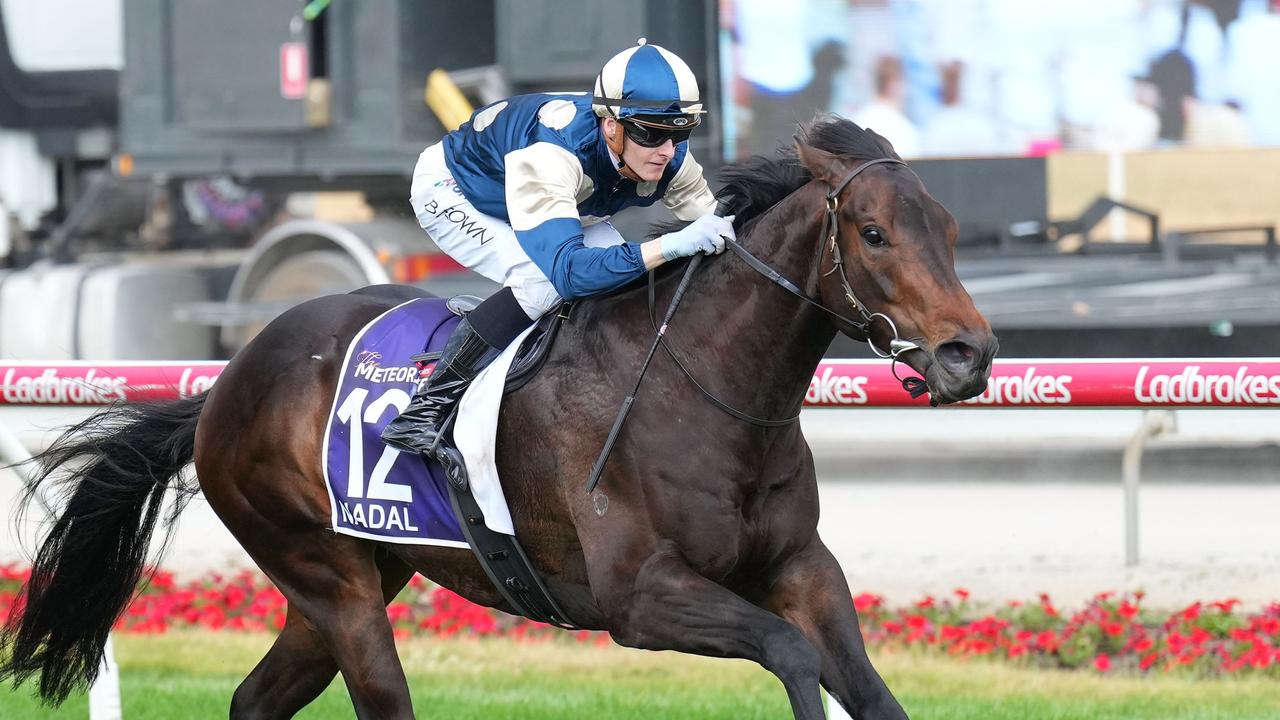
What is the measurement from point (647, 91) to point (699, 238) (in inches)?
12.5

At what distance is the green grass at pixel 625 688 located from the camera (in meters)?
4.54

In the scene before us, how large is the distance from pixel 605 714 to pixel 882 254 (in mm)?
1945

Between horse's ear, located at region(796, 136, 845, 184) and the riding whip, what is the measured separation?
1.06 ft

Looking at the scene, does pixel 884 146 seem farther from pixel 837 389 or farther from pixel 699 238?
pixel 837 389

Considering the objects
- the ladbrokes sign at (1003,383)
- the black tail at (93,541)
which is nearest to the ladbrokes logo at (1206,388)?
the ladbrokes sign at (1003,383)

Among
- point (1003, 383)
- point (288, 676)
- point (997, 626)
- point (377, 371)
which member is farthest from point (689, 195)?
point (997, 626)

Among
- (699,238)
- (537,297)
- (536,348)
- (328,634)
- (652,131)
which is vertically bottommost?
(328,634)

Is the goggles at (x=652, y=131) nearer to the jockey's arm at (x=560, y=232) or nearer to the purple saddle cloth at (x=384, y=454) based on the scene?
the jockey's arm at (x=560, y=232)

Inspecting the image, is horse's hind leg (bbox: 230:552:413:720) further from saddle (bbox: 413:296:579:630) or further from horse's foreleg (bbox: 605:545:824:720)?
horse's foreleg (bbox: 605:545:824:720)

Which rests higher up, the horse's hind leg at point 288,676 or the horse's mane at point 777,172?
the horse's mane at point 777,172

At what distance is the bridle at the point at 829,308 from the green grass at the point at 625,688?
1476 millimetres

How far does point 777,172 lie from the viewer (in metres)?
3.48

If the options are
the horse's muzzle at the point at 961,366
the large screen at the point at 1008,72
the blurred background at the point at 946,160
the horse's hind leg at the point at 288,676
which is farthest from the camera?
the large screen at the point at 1008,72

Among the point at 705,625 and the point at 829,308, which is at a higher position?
the point at 829,308
